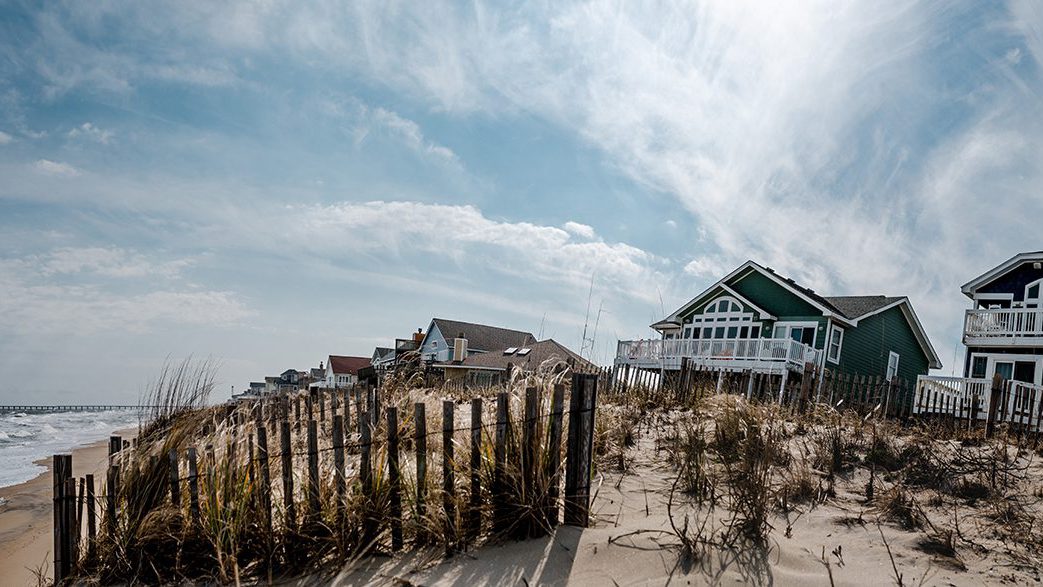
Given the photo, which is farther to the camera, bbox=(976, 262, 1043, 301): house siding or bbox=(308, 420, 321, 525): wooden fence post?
bbox=(976, 262, 1043, 301): house siding

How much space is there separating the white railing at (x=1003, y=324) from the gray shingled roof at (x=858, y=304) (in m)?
3.96

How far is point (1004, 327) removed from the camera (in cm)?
2219

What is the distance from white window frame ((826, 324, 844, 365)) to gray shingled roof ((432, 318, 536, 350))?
28.1 m

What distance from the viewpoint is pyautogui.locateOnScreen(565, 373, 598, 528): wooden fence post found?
15.3 feet

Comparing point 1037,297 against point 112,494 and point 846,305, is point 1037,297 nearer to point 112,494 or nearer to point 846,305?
point 846,305

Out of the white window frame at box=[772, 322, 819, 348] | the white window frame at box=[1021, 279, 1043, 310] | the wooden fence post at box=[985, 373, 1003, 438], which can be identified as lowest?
the wooden fence post at box=[985, 373, 1003, 438]

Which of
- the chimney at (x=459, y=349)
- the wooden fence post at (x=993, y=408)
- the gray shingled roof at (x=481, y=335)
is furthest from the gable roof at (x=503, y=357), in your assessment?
the wooden fence post at (x=993, y=408)

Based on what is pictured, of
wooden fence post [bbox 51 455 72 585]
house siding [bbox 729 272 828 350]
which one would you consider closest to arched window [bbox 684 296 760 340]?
house siding [bbox 729 272 828 350]

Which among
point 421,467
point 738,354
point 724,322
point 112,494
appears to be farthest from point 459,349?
point 421,467

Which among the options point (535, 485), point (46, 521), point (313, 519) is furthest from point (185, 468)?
point (46, 521)

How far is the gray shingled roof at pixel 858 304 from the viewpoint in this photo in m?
26.6

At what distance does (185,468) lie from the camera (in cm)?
507

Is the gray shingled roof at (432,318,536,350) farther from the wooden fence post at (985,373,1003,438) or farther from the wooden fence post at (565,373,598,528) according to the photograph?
the wooden fence post at (565,373,598,528)

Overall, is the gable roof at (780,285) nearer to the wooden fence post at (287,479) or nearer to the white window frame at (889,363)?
the white window frame at (889,363)
